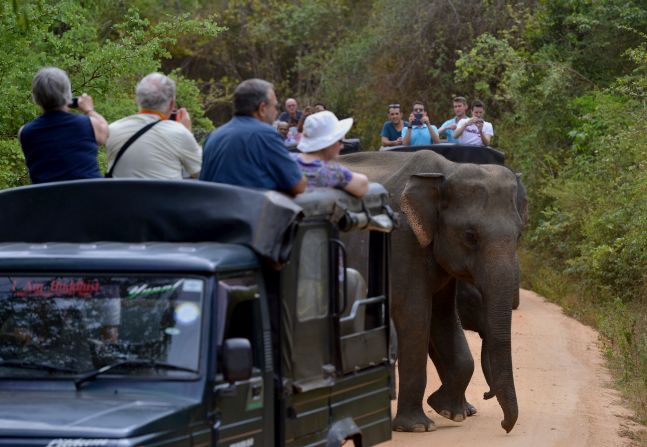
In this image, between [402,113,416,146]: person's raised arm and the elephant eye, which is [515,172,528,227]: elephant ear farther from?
[402,113,416,146]: person's raised arm

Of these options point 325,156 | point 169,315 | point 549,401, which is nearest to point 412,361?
point 549,401

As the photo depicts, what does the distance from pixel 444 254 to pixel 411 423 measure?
4.90 feet

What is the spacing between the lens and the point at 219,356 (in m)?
5.94

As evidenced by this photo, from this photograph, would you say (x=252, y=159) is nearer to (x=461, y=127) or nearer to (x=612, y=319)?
(x=461, y=127)

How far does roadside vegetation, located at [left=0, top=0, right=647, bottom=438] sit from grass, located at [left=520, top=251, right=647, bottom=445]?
36 millimetres

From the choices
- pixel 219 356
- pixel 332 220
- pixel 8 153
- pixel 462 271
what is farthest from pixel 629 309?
pixel 219 356

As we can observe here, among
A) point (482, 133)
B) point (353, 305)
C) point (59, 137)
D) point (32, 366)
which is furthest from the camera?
point (482, 133)

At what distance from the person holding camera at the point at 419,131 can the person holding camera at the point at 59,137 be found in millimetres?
10288

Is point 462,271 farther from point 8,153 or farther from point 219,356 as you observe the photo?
point 219,356

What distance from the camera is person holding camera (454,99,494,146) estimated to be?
1842 cm

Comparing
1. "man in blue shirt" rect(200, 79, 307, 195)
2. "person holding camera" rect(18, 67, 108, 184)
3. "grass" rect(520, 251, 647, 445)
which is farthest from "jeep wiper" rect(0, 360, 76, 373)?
"grass" rect(520, 251, 647, 445)

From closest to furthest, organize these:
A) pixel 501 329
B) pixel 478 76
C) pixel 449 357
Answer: pixel 501 329
pixel 449 357
pixel 478 76

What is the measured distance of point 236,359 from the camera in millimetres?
5801

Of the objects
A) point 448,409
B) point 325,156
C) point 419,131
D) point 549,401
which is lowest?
point 549,401
